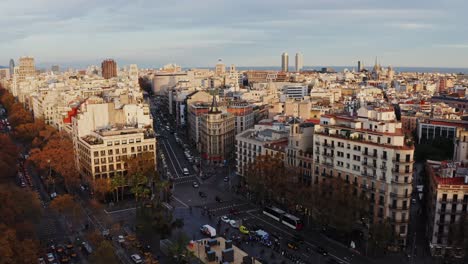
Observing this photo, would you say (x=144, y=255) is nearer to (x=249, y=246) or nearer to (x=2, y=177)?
(x=249, y=246)

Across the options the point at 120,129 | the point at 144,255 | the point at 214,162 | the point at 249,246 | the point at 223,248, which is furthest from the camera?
the point at 214,162

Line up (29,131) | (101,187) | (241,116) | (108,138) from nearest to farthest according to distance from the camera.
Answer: (101,187), (108,138), (241,116), (29,131)

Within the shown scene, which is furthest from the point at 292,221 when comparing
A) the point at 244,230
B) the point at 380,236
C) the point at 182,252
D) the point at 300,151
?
the point at 182,252

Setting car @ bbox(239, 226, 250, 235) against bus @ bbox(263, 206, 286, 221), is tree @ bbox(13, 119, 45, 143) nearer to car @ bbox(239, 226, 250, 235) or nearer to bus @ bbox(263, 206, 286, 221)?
bus @ bbox(263, 206, 286, 221)

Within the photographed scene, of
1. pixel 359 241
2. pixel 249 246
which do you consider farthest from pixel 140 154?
pixel 359 241

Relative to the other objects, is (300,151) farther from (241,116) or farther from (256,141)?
(241,116)

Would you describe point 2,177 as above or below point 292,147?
below
